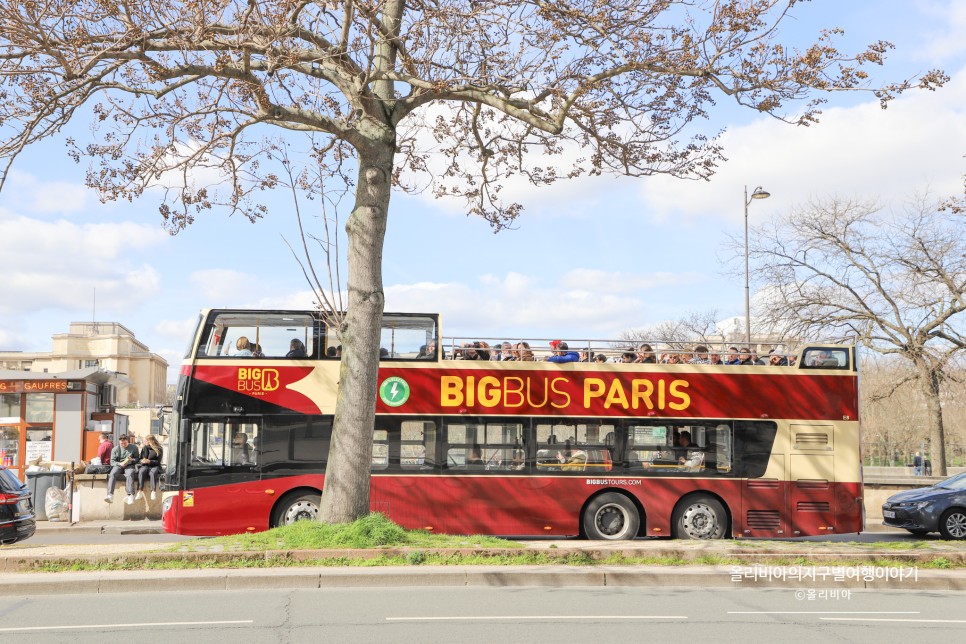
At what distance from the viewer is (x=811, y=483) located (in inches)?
649

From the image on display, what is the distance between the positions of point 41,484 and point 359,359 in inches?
443

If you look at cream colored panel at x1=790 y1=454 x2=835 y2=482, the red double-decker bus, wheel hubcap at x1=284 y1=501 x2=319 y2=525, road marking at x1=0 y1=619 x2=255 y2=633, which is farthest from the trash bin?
cream colored panel at x1=790 y1=454 x2=835 y2=482

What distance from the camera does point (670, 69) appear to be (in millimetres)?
12617

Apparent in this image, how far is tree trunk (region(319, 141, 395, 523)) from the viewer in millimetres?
12992

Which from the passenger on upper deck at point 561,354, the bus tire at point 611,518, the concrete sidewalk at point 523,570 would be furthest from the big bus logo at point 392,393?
the concrete sidewalk at point 523,570

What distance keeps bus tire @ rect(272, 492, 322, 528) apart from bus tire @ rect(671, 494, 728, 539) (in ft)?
20.7

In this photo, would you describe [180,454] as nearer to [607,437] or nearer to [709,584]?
[607,437]

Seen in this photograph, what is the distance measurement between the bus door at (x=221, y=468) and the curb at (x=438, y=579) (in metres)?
4.13

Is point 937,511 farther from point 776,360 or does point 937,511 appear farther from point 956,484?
point 776,360

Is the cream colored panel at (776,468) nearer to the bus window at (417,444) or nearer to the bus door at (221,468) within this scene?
the bus window at (417,444)

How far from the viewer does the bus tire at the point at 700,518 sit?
16.3 metres

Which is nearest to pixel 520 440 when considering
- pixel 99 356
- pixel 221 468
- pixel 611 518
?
pixel 611 518

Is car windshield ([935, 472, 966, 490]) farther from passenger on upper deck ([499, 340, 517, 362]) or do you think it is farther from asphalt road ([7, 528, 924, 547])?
passenger on upper deck ([499, 340, 517, 362])

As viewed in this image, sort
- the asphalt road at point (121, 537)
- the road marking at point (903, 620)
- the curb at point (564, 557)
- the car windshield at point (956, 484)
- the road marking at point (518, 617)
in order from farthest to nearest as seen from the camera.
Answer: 1. the car windshield at point (956, 484)
2. the asphalt road at point (121, 537)
3. the curb at point (564, 557)
4. the road marking at point (903, 620)
5. the road marking at point (518, 617)
